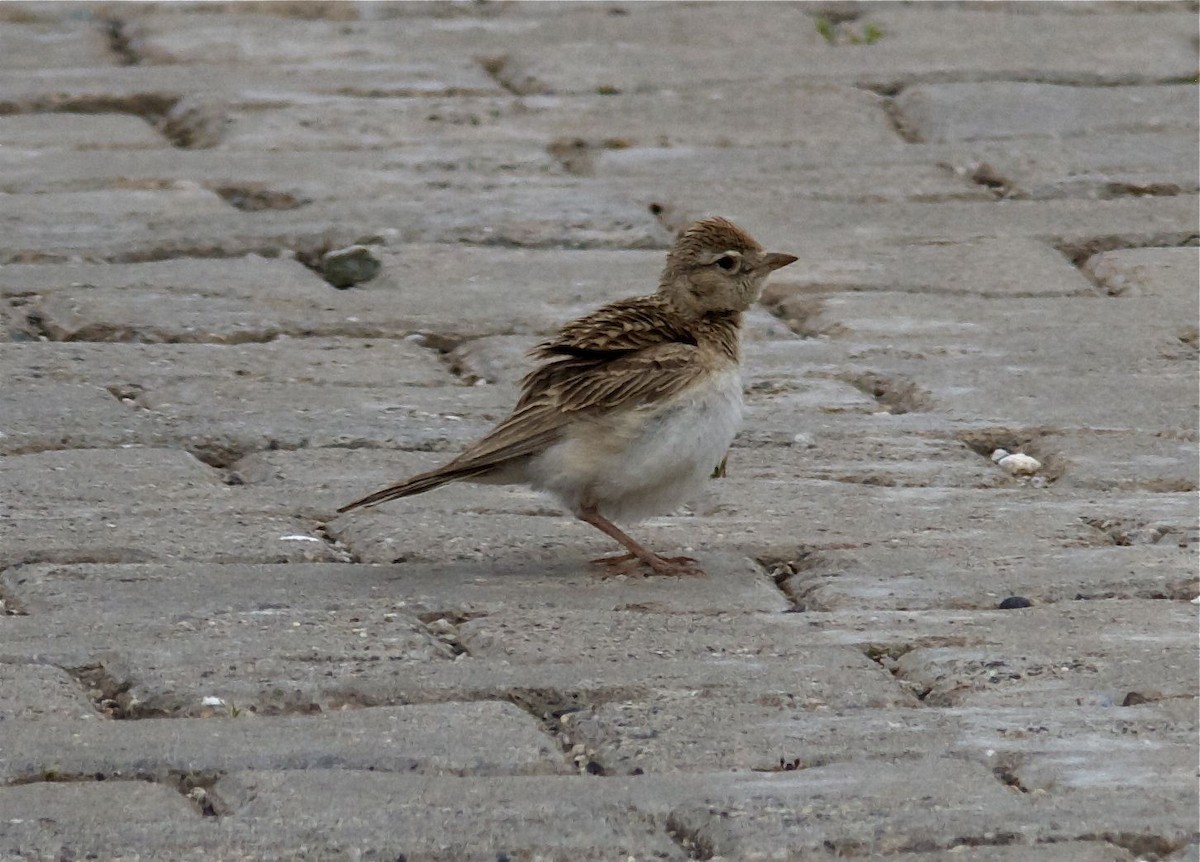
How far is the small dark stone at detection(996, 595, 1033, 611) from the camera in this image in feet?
14.1

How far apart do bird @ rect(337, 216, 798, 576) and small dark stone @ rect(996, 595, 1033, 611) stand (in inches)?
23.8

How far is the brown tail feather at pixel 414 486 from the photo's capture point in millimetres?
4352

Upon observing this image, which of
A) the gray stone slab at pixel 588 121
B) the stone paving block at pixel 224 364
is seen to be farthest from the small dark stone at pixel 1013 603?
the gray stone slab at pixel 588 121

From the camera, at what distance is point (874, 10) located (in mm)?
9281

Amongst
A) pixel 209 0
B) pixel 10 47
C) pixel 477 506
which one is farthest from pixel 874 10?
pixel 477 506

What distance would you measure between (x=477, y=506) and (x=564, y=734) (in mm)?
1424

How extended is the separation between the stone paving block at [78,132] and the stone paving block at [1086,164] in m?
2.69

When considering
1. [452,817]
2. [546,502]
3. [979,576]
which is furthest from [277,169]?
[452,817]

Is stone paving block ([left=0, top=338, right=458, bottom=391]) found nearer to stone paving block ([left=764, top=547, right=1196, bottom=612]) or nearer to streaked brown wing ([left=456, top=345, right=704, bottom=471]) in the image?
streaked brown wing ([left=456, top=345, right=704, bottom=471])

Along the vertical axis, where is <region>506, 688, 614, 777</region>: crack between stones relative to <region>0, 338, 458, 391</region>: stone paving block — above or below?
above

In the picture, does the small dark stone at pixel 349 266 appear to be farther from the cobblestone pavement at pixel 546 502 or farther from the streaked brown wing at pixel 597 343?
the streaked brown wing at pixel 597 343

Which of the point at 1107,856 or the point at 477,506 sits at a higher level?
the point at 1107,856

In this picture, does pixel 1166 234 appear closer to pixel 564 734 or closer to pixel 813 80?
pixel 813 80

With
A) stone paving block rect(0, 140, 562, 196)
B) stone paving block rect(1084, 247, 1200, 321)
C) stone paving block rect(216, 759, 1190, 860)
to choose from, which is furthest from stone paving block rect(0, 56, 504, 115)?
stone paving block rect(216, 759, 1190, 860)
